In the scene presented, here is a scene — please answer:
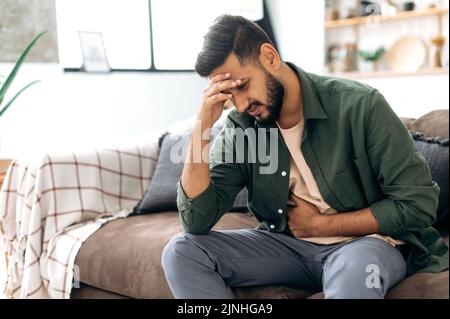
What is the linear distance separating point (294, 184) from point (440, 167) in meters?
0.41

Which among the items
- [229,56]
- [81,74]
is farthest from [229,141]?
[81,74]

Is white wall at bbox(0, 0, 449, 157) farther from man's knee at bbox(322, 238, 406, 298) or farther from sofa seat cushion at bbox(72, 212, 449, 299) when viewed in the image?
man's knee at bbox(322, 238, 406, 298)

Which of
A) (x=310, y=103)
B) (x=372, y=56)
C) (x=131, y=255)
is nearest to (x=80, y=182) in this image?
(x=131, y=255)

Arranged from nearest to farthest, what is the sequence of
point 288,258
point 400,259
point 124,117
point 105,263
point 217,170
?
point 400,259 < point 288,258 < point 217,170 < point 105,263 < point 124,117

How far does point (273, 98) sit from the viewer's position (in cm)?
137

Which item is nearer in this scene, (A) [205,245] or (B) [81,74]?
(A) [205,245]

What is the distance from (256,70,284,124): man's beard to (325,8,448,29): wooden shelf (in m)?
2.47

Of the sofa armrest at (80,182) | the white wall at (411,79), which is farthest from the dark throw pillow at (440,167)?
the white wall at (411,79)

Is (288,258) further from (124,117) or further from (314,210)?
(124,117)

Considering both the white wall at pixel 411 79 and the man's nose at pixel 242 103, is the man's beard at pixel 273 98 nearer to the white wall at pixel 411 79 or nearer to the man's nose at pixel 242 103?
the man's nose at pixel 242 103

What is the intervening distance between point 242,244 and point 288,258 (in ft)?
0.38

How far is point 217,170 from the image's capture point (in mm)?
1466

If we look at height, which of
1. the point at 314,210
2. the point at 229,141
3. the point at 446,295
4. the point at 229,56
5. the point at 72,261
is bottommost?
the point at 72,261

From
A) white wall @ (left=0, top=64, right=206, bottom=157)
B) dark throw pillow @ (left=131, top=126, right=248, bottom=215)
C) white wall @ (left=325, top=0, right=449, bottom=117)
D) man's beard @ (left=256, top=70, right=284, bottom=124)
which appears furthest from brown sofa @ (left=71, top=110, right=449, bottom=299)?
white wall @ (left=325, top=0, right=449, bottom=117)
